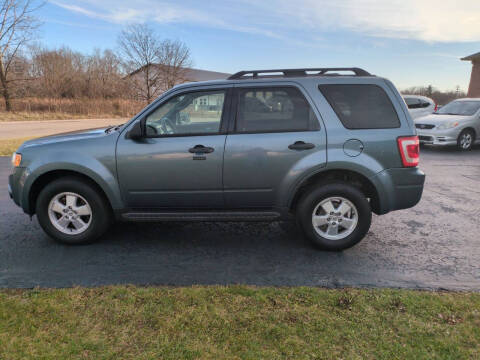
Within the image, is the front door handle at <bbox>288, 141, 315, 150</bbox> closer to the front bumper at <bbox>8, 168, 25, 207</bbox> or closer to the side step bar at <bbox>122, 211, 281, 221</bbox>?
the side step bar at <bbox>122, 211, 281, 221</bbox>

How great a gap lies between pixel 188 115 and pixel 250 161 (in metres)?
0.96

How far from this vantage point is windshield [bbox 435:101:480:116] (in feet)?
38.4

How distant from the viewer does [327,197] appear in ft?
12.5

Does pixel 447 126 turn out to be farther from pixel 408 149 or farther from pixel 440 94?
pixel 440 94

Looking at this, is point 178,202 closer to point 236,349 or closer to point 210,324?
point 210,324

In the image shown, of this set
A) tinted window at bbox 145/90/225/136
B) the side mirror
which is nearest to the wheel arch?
the side mirror

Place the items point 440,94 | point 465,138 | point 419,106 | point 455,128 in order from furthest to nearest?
point 440,94 < point 419,106 < point 465,138 < point 455,128

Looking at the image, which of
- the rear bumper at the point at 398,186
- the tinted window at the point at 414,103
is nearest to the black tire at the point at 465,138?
the tinted window at the point at 414,103

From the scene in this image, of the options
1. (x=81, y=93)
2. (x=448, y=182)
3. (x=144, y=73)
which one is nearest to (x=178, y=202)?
(x=448, y=182)

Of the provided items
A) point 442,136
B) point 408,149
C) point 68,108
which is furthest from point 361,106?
point 68,108

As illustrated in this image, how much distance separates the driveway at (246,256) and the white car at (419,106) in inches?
425

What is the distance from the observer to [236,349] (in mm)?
2277

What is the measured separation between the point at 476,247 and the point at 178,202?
357 centimetres

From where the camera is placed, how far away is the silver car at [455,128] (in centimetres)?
1117
